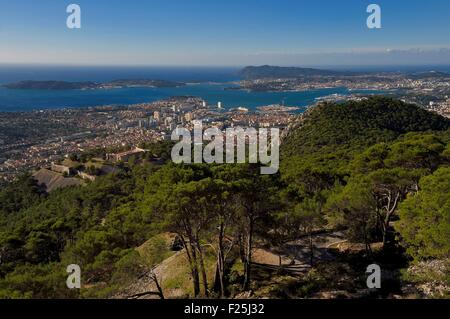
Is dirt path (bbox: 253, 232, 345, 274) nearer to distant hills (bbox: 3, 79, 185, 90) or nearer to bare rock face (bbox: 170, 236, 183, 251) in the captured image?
bare rock face (bbox: 170, 236, 183, 251)

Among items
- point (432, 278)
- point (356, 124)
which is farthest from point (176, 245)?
point (356, 124)

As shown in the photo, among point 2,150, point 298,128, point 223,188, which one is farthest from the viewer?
point 2,150

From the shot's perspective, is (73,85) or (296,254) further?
(73,85)

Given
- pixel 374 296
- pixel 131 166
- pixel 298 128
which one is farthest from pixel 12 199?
pixel 374 296

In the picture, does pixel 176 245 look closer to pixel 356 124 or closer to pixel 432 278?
pixel 432 278

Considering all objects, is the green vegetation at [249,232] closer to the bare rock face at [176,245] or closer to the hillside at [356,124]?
the bare rock face at [176,245]

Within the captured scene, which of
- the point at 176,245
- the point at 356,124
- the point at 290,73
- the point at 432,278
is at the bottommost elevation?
the point at 176,245

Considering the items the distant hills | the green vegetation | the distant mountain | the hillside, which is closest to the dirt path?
the green vegetation

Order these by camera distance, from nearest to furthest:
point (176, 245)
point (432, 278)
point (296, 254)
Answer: point (432, 278), point (296, 254), point (176, 245)

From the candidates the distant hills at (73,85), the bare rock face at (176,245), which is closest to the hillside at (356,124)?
the bare rock face at (176,245)

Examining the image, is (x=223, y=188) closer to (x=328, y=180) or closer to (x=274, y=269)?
(x=274, y=269)

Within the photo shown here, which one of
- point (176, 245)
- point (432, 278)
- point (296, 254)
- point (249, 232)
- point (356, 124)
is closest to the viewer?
→ point (432, 278)
